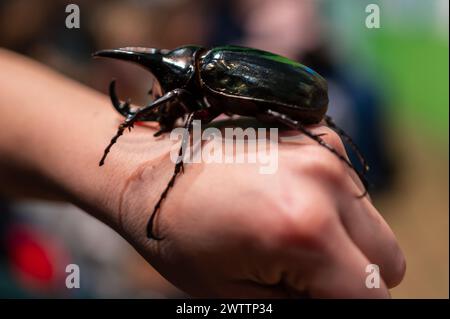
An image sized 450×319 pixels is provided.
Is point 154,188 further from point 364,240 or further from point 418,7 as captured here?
point 418,7

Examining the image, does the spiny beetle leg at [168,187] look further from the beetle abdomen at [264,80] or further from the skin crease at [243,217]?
the beetle abdomen at [264,80]

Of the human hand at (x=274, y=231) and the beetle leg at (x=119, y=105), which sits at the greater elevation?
the beetle leg at (x=119, y=105)

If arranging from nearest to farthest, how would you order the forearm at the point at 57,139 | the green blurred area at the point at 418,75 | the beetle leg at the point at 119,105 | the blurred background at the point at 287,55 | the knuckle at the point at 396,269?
1. the knuckle at the point at 396,269
2. the forearm at the point at 57,139
3. the beetle leg at the point at 119,105
4. the blurred background at the point at 287,55
5. the green blurred area at the point at 418,75

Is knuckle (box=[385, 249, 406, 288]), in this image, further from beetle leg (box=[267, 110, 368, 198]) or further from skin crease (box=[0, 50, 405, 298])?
beetle leg (box=[267, 110, 368, 198])

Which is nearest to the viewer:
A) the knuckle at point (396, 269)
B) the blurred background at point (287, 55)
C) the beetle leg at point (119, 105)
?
the knuckle at point (396, 269)

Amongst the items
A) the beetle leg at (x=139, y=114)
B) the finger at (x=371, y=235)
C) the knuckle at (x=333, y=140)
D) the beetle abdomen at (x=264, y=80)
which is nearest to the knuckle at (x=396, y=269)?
the finger at (x=371, y=235)

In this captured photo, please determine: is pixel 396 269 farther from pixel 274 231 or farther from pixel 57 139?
pixel 57 139
